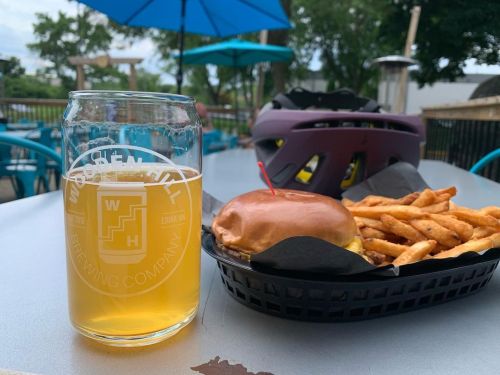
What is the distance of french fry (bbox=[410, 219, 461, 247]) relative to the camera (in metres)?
0.84

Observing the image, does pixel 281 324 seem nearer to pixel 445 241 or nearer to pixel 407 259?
pixel 407 259

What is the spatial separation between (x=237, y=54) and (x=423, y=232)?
845 centimetres

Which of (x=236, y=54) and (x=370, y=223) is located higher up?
(x=236, y=54)

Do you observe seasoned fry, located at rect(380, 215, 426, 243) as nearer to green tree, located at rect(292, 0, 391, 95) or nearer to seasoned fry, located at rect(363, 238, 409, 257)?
seasoned fry, located at rect(363, 238, 409, 257)

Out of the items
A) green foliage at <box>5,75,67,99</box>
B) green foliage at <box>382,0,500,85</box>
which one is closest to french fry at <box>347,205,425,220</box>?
green foliage at <box>382,0,500,85</box>

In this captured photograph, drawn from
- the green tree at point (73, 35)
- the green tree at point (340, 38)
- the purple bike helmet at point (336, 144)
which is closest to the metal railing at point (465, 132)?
the purple bike helmet at point (336, 144)

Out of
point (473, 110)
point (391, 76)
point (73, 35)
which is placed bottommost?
point (473, 110)

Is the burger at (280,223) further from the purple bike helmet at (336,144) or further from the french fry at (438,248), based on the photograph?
the purple bike helmet at (336,144)

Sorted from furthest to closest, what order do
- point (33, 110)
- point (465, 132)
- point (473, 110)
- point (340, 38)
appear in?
point (340, 38) → point (33, 110) → point (465, 132) → point (473, 110)

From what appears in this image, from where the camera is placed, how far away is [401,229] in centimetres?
88

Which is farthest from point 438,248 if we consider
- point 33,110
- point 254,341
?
point 33,110

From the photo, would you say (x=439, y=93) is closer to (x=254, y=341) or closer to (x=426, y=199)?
(x=426, y=199)

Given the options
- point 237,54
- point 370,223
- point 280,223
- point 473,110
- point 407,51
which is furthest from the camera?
point 237,54

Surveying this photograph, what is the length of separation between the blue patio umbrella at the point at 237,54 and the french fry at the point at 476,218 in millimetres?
7516
